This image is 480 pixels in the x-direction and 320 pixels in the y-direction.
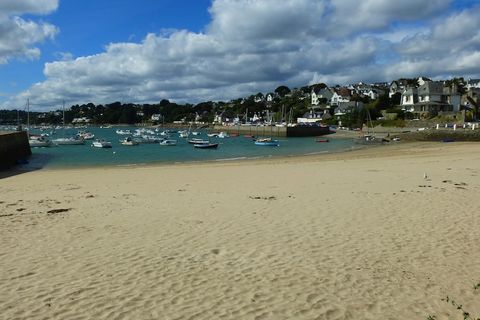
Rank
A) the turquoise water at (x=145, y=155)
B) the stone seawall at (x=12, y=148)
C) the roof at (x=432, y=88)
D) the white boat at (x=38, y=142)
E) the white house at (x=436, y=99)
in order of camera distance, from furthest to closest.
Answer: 1. the roof at (x=432, y=88)
2. the white house at (x=436, y=99)
3. the white boat at (x=38, y=142)
4. the turquoise water at (x=145, y=155)
5. the stone seawall at (x=12, y=148)

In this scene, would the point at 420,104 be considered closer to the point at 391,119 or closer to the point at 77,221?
the point at 391,119

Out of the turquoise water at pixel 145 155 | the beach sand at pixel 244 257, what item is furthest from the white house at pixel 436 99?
the beach sand at pixel 244 257

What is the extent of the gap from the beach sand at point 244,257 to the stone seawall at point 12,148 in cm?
2833

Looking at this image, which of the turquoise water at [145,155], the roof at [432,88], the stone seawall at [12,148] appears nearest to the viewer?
the stone seawall at [12,148]

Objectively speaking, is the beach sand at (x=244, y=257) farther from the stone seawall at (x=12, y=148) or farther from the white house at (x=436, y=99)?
the white house at (x=436, y=99)

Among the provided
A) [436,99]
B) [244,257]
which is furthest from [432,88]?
[244,257]

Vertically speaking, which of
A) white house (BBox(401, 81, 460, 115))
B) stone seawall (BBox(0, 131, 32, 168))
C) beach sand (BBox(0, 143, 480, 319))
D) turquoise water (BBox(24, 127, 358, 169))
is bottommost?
turquoise water (BBox(24, 127, 358, 169))

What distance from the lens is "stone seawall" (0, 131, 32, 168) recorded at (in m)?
40.7

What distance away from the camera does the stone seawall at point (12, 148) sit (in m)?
40.7

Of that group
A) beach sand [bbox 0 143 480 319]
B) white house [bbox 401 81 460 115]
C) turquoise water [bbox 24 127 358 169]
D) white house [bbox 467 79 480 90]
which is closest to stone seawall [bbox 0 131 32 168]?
turquoise water [bbox 24 127 358 169]

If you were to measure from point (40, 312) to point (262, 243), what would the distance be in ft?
15.1

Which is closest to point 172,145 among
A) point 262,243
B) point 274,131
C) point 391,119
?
point 274,131

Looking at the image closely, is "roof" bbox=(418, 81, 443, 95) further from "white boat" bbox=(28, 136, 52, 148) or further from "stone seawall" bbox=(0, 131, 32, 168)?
"stone seawall" bbox=(0, 131, 32, 168)

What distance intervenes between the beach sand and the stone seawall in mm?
28332
